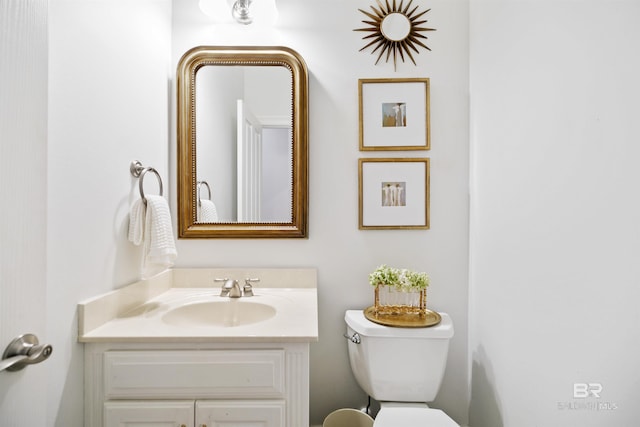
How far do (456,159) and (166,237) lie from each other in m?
1.32

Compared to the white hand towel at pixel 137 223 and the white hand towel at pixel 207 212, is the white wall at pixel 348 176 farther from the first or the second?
the white hand towel at pixel 137 223

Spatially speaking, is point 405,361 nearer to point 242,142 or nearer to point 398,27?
point 242,142

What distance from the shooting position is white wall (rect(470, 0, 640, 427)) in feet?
2.72

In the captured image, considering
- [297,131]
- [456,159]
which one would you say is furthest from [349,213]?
[456,159]

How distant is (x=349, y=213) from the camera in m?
1.65

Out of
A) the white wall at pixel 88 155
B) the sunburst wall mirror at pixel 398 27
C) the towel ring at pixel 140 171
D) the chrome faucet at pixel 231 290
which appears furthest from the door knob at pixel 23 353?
the sunburst wall mirror at pixel 398 27

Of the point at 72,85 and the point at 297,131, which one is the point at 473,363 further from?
the point at 72,85

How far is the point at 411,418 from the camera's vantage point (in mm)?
1161

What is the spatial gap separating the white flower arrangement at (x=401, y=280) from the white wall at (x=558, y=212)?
11.3 inches

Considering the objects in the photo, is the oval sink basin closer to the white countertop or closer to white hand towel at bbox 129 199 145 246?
the white countertop

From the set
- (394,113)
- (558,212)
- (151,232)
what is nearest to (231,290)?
(151,232)

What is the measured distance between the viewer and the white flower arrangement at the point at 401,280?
4.65ft

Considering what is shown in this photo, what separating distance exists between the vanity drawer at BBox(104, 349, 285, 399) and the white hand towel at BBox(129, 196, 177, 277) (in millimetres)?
344

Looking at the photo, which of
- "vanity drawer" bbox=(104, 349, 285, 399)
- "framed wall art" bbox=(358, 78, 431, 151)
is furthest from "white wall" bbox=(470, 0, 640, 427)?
"vanity drawer" bbox=(104, 349, 285, 399)
